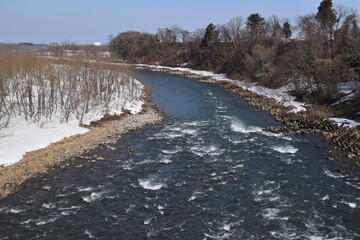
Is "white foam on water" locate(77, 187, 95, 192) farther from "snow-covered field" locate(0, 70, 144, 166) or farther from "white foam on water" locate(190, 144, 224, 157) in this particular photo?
"white foam on water" locate(190, 144, 224, 157)

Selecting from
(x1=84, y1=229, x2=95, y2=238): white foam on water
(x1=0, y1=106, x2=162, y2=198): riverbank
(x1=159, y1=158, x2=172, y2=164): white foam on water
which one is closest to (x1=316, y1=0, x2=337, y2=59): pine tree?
(x1=0, y1=106, x2=162, y2=198): riverbank

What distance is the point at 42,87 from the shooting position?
22.9m

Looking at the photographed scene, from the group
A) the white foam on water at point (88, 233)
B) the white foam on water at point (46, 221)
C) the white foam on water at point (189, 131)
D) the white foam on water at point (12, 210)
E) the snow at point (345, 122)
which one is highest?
the snow at point (345, 122)

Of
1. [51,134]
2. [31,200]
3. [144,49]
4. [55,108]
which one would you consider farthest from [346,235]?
[144,49]

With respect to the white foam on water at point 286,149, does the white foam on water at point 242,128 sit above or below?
above

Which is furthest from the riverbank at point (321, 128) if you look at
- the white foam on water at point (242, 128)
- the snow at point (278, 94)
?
the white foam on water at point (242, 128)

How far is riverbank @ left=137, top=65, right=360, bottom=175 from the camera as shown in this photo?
54.4 feet

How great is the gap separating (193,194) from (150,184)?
2163 millimetres

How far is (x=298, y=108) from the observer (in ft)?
93.4

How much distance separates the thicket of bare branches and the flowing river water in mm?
6940

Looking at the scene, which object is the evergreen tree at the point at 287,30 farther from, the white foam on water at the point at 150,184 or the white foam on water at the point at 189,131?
the white foam on water at the point at 150,184

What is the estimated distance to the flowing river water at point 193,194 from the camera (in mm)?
10281

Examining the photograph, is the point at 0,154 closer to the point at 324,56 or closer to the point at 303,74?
the point at 303,74

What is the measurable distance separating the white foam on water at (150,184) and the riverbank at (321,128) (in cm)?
897
